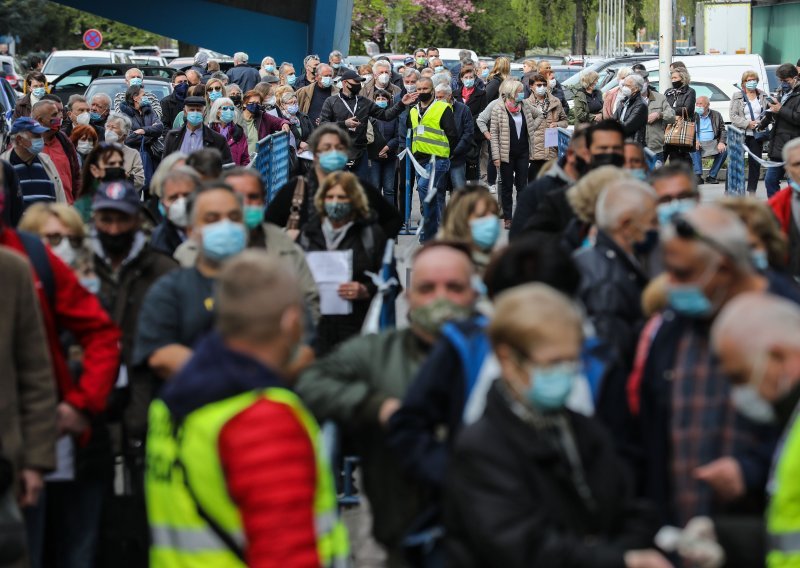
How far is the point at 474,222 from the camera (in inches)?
291

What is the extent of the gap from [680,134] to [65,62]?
20822mm

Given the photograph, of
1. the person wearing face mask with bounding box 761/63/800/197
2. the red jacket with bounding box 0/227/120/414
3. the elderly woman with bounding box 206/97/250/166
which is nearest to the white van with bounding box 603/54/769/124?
the person wearing face mask with bounding box 761/63/800/197

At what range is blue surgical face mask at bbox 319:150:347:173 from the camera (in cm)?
982

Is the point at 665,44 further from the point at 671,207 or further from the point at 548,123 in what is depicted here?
the point at 671,207

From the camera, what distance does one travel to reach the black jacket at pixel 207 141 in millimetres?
15086

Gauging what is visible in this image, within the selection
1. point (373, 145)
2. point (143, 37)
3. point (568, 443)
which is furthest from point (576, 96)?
point (143, 37)

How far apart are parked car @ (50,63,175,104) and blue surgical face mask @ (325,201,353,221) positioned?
23.6 meters

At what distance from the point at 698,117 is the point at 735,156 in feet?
21.9

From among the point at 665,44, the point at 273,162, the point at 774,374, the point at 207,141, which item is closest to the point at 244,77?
the point at 665,44

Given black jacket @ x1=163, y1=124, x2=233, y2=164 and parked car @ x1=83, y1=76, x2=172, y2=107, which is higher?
parked car @ x1=83, y1=76, x2=172, y2=107

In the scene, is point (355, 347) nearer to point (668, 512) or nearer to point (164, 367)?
point (164, 367)

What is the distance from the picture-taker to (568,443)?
4.16 m

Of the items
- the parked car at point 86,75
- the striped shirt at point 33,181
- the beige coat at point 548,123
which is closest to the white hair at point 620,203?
the striped shirt at point 33,181

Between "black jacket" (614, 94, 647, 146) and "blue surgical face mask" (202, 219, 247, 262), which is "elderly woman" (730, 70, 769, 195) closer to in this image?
"black jacket" (614, 94, 647, 146)
